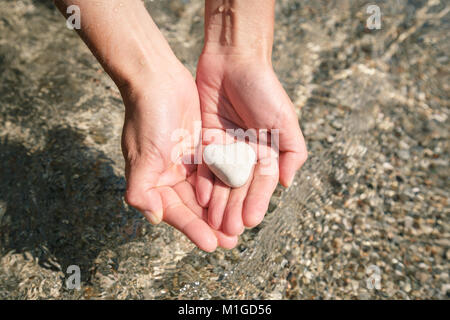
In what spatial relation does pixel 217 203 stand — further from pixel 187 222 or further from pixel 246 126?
pixel 246 126

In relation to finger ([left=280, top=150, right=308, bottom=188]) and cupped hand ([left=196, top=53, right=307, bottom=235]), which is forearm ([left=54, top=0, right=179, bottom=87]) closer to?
cupped hand ([left=196, top=53, right=307, bottom=235])

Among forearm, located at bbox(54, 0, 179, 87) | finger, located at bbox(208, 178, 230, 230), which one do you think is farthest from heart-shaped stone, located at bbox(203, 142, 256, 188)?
forearm, located at bbox(54, 0, 179, 87)

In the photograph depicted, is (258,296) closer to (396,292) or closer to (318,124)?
(396,292)

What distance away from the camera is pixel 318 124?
3.49 meters

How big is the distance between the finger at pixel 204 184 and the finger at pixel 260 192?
23cm

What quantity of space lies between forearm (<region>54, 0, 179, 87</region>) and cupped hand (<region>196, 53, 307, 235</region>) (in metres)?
0.42

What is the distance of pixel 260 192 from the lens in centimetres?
226

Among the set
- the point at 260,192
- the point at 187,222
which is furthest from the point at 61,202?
the point at 260,192

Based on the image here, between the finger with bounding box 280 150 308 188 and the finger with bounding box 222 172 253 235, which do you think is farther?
the finger with bounding box 280 150 308 188

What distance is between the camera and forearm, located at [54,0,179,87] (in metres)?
2.32

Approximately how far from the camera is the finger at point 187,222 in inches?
83.0

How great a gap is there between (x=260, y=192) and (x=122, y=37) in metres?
1.24
